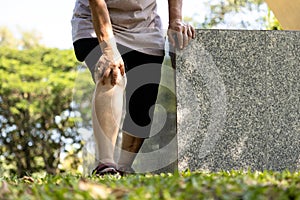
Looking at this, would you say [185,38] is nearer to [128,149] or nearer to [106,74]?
[106,74]

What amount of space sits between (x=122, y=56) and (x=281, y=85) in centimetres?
98

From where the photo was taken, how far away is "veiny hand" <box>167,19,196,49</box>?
3.86 meters

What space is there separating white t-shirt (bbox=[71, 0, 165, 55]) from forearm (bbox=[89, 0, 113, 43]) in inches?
9.6

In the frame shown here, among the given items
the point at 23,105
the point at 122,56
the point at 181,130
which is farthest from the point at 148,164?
the point at 23,105

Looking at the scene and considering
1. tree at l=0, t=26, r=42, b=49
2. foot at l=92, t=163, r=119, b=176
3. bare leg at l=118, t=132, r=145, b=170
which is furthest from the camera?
tree at l=0, t=26, r=42, b=49

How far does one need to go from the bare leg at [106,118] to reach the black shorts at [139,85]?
33 cm

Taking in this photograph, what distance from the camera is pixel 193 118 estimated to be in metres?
3.81

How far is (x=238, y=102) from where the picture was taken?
3.87 meters

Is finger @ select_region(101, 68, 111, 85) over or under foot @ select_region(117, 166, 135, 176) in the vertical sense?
over

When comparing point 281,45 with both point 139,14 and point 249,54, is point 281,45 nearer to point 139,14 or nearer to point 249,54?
point 249,54

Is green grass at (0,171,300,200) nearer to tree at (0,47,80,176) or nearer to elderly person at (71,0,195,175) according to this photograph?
elderly person at (71,0,195,175)

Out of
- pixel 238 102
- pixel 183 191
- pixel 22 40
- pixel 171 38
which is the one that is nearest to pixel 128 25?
pixel 171 38

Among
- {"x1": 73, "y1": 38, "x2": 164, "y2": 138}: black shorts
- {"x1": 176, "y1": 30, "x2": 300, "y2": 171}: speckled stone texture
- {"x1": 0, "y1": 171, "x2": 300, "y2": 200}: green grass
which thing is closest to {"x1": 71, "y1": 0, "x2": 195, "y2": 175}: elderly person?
{"x1": 73, "y1": 38, "x2": 164, "y2": 138}: black shorts

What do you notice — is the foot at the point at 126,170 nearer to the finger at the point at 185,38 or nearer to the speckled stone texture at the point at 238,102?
the speckled stone texture at the point at 238,102
